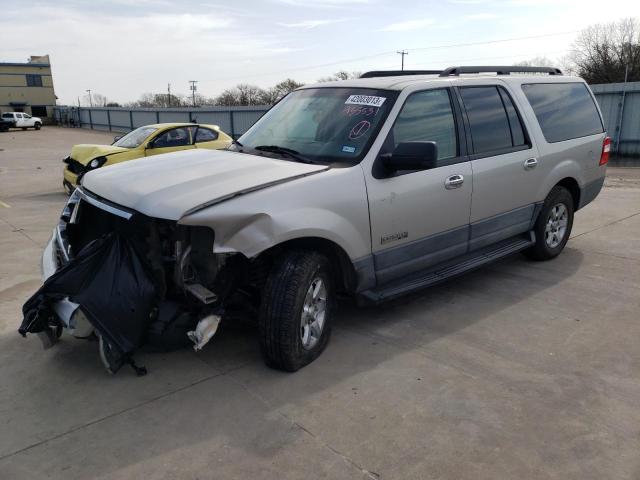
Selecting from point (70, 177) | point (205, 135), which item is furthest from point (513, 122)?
point (70, 177)

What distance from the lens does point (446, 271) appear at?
15.1 ft

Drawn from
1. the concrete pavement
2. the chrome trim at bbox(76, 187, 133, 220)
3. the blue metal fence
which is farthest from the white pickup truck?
the chrome trim at bbox(76, 187, 133, 220)

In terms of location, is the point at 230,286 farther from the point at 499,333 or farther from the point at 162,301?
the point at 499,333

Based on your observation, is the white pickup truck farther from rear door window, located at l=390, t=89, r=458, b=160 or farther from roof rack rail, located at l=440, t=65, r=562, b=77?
rear door window, located at l=390, t=89, r=458, b=160

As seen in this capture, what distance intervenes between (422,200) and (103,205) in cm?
232

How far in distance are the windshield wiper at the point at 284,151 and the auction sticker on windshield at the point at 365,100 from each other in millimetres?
610

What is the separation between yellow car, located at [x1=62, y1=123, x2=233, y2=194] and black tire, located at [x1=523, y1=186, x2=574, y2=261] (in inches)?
246

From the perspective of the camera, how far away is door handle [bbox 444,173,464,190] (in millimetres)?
4383

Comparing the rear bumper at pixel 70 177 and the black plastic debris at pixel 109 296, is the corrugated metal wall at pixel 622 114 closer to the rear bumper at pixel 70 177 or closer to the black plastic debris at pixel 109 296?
the rear bumper at pixel 70 177

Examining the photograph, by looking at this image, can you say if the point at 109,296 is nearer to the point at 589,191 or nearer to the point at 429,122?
the point at 429,122

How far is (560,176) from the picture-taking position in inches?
223

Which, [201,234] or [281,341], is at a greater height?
[201,234]

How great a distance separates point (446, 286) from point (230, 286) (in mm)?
2523

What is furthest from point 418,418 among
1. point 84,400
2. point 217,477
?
point 84,400
